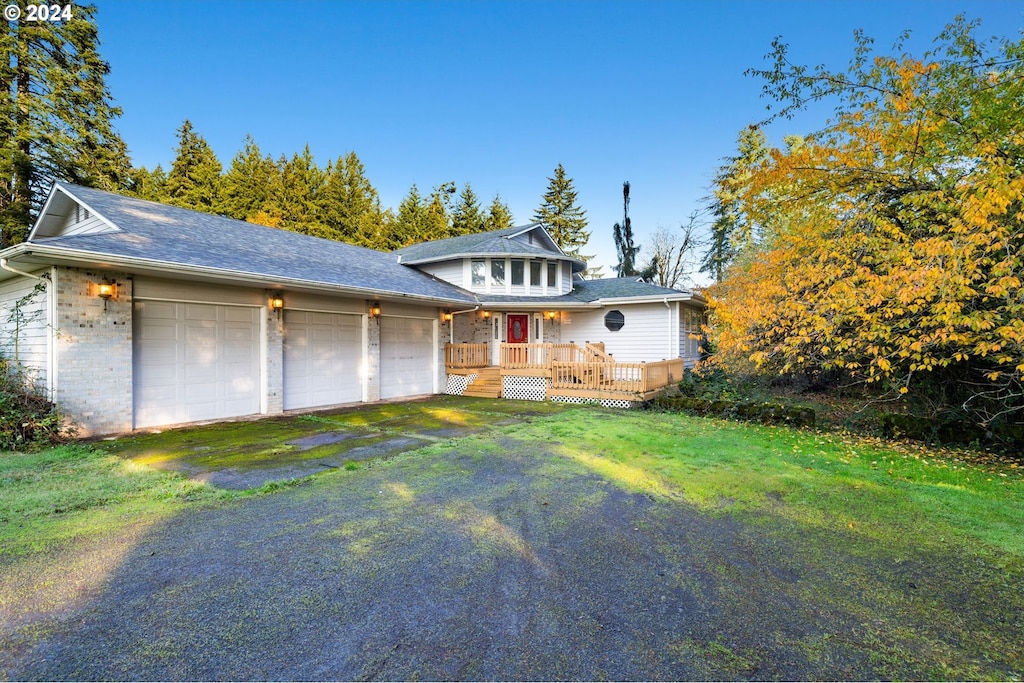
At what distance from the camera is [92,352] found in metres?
6.89

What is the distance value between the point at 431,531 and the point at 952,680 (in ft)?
10.3

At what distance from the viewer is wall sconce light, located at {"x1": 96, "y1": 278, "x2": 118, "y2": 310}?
6945 mm

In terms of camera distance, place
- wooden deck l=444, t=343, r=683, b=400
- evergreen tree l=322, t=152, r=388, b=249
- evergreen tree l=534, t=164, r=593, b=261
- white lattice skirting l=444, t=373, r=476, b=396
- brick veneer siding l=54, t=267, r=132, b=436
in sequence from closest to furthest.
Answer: brick veneer siding l=54, t=267, r=132, b=436, wooden deck l=444, t=343, r=683, b=400, white lattice skirting l=444, t=373, r=476, b=396, evergreen tree l=322, t=152, r=388, b=249, evergreen tree l=534, t=164, r=593, b=261

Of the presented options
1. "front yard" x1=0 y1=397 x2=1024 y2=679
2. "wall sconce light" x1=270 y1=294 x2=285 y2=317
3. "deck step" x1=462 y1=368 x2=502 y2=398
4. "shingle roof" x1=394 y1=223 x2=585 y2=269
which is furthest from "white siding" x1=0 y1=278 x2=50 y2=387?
"shingle roof" x1=394 y1=223 x2=585 y2=269

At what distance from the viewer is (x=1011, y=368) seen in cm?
639

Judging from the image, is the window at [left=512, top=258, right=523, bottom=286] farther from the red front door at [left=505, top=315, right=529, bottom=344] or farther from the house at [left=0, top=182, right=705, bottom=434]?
the red front door at [left=505, top=315, right=529, bottom=344]

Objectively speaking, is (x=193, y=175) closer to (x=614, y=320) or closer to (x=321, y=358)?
(x=321, y=358)

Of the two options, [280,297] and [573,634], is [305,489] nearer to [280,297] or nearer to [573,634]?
[573,634]

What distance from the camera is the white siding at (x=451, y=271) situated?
15977 mm

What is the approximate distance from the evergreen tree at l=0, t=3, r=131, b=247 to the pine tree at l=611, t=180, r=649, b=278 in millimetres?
28183

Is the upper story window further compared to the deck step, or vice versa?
the upper story window

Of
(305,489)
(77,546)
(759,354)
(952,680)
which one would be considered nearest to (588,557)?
(952,680)

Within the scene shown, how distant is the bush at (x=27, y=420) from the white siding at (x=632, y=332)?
13.8 metres

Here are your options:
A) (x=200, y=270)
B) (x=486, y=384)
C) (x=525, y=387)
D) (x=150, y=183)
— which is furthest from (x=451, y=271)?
(x=150, y=183)
